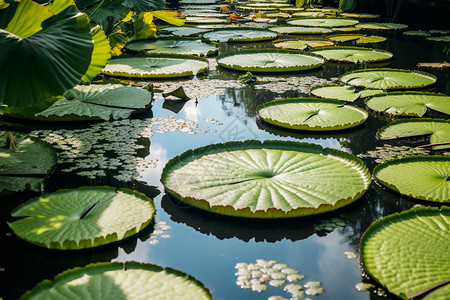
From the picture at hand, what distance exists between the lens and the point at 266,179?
7.65 ft

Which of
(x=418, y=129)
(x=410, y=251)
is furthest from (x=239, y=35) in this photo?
(x=410, y=251)

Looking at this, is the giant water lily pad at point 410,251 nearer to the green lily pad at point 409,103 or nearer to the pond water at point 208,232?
the pond water at point 208,232

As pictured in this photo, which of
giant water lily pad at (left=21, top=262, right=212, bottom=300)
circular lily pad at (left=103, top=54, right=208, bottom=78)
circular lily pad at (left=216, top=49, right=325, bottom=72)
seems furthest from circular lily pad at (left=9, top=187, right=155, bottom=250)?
circular lily pad at (left=216, top=49, right=325, bottom=72)

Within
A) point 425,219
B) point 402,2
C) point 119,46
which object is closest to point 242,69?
point 119,46

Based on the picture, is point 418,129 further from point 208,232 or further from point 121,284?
point 121,284

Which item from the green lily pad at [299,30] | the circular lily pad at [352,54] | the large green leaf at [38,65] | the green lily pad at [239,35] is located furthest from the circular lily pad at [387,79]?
the green lily pad at [299,30]

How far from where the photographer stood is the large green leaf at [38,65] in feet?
6.82

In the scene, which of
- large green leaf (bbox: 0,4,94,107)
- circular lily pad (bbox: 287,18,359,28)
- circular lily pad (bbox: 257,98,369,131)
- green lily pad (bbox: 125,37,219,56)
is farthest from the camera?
circular lily pad (bbox: 287,18,359,28)

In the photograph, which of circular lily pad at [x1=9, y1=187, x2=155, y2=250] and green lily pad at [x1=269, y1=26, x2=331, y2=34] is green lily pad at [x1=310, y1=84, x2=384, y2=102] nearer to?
circular lily pad at [x1=9, y1=187, x2=155, y2=250]

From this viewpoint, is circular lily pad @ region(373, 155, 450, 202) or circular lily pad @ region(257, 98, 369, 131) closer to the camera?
circular lily pad @ region(373, 155, 450, 202)

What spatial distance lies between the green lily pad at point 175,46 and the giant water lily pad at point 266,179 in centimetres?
294

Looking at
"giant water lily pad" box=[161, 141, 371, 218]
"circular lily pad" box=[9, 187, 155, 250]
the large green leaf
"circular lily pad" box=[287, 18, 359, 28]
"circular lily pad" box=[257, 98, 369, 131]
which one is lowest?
"circular lily pad" box=[9, 187, 155, 250]

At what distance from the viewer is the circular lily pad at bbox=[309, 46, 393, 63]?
5230 millimetres

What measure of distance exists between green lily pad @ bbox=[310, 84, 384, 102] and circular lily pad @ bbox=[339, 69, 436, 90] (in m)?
0.19
